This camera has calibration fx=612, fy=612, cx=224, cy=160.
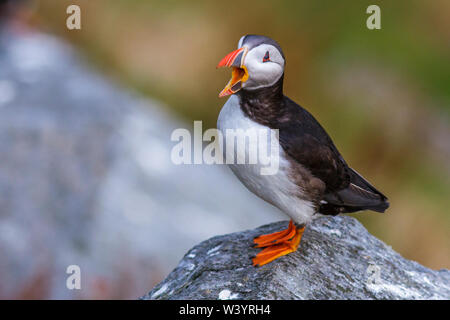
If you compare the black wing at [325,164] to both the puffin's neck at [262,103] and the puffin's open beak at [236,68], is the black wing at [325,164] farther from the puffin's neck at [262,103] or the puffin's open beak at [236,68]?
the puffin's open beak at [236,68]

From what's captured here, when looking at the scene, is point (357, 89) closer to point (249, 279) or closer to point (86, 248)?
point (86, 248)

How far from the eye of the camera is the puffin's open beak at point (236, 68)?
311 cm

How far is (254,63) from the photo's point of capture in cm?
321

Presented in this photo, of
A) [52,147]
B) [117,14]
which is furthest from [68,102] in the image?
[117,14]

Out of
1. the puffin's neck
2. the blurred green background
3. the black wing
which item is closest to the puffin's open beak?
the puffin's neck

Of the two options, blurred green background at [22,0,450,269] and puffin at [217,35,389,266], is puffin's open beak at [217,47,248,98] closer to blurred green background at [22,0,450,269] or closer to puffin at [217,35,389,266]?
puffin at [217,35,389,266]

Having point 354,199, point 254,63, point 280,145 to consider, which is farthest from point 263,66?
point 354,199

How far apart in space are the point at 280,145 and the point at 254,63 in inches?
19.2

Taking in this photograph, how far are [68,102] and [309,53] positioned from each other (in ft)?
12.3

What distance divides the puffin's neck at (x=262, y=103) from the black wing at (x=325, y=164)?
0.09 meters

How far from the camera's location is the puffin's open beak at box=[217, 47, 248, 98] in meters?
3.11

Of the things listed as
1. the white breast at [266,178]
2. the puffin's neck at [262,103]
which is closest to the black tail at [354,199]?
the white breast at [266,178]

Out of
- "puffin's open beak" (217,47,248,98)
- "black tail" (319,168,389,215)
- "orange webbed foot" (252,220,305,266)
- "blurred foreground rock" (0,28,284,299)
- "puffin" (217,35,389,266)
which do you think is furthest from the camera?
"blurred foreground rock" (0,28,284,299)
